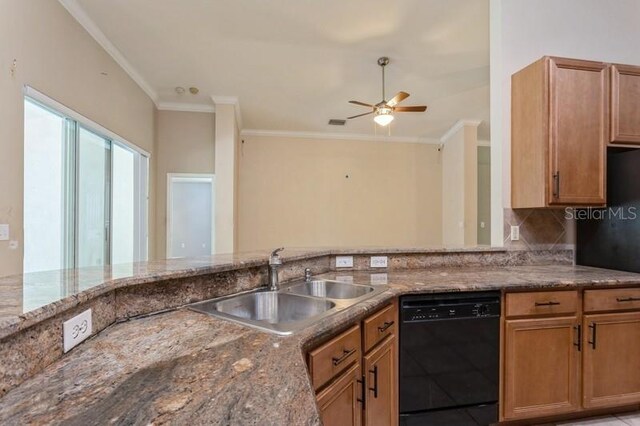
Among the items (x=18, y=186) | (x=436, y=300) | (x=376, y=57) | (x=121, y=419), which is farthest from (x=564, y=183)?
(x=18, y=186)

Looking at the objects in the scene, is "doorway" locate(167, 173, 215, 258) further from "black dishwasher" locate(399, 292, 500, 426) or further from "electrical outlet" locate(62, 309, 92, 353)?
"electrical outlet" locate(62, 309, 92, 353)

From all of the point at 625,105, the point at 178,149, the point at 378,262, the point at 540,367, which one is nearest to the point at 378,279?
the point at 378,262

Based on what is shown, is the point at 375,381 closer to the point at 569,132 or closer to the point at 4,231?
the point at 569,132

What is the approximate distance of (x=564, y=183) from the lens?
2.31 metres

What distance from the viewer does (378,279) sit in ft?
7.02

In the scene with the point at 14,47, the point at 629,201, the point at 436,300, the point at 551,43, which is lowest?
the point at 436,300

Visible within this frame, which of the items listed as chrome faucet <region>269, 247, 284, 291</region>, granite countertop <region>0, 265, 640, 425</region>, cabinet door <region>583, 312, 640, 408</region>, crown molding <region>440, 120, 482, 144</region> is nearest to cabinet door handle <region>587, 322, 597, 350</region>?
cabinet door <region>583, 312, 640, 408</region>

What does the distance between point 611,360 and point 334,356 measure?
2.02 metres

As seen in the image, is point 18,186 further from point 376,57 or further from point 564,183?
point 564,183

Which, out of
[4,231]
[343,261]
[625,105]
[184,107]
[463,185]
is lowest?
[343,261]

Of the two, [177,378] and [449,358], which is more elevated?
[177,378]

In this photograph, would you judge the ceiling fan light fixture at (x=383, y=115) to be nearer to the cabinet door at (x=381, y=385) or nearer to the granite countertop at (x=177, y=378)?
the cabinet door at (x=381, y=385)

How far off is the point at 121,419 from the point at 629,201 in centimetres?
311

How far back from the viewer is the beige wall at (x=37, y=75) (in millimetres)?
2340
